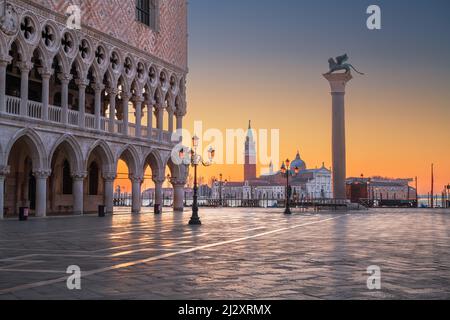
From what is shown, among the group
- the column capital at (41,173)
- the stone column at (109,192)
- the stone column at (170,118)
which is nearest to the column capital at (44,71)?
the column capital at (41,173)

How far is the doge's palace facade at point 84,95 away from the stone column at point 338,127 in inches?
444

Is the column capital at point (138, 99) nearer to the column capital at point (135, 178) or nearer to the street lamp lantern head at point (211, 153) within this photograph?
the column capital at point (135, 178)

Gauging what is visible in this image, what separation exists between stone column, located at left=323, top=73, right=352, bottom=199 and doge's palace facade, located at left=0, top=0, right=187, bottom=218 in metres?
11.3

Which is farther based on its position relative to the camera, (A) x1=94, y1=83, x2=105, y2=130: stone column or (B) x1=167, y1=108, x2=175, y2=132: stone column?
(B) x1=167, y1=108, x2=175, y2=132: stone column

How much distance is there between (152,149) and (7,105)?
36.8ft

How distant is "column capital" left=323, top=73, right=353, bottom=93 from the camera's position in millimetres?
42531

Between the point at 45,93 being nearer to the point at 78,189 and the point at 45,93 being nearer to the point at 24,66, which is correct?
the point at 24,66

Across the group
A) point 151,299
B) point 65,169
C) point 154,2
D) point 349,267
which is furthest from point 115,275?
point 154,2

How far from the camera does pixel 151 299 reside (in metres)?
6.18

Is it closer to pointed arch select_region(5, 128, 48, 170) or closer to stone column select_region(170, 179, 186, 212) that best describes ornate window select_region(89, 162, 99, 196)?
stone column select_region(170, 179, 186, 212)

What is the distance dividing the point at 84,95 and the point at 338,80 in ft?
66.2

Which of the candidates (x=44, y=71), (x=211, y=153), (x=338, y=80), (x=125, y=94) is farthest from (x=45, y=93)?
(x=338, y=80)

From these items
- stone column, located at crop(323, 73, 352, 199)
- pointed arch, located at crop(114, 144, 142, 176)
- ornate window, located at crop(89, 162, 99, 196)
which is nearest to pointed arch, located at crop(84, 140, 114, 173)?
pointed arch, located at crop(114, 144, 142, 176)
